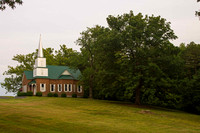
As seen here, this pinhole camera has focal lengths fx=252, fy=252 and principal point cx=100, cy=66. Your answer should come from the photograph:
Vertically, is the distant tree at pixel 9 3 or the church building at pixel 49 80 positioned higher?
the distant tree at pixel 9 3

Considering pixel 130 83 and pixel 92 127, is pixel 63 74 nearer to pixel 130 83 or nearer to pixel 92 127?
pixel 130 83

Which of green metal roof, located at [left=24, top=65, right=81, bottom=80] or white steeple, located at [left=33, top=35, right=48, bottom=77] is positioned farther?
green metal roof, located at [left=24, top=65, right=81, bottom=80]

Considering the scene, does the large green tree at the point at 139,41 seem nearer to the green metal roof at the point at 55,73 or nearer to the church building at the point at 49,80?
the church building at the point at 49,80

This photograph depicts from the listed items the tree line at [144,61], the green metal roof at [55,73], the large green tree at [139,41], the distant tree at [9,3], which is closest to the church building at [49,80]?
the green metal roof at [55,73]

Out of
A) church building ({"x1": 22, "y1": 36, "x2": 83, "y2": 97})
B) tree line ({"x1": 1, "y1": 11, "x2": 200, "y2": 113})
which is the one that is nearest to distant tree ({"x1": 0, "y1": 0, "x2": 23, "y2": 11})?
tree line ({"x1": 1, "y1": 11, "x2": 200, "y2": 113})

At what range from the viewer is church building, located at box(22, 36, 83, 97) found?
58344mm

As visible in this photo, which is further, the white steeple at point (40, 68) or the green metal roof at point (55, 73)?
the green metal roof at point (55, 73)

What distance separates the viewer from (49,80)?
5984cm

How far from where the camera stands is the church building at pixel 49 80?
191 feet

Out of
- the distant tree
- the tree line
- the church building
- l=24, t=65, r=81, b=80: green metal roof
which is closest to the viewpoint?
the distant tree

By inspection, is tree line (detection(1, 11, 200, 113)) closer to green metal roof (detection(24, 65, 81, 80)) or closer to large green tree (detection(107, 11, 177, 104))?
large green tree (detection(107, 11, 177, 104))

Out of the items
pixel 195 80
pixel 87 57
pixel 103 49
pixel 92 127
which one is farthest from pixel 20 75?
pixel 92 127

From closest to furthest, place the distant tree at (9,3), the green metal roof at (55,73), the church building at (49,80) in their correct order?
the distant tree at (9,3), the church building at (49,80), the green metal roof at (55,73)

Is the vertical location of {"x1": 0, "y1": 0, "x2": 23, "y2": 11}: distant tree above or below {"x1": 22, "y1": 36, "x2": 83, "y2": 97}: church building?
above
